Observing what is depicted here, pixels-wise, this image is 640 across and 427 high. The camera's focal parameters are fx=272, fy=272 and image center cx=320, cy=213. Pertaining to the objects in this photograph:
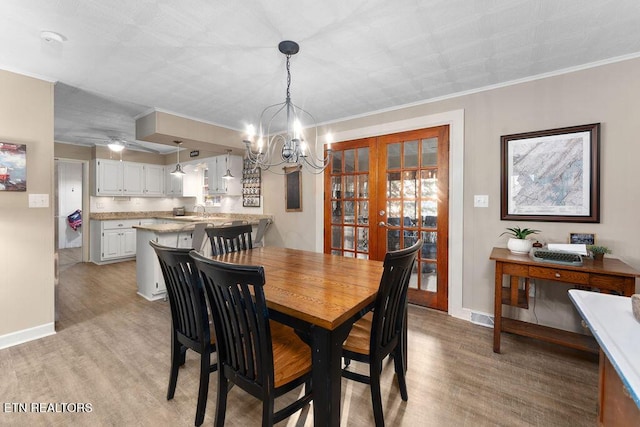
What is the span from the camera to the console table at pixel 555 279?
1818 millimetres

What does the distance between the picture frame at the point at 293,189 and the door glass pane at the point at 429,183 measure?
1.79 m

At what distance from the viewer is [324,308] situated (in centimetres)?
124

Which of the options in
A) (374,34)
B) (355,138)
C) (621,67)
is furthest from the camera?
(355,138)

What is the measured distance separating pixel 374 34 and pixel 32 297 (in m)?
3.70

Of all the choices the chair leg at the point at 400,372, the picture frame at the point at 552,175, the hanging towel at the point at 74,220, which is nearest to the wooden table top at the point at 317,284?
the chair leg at the point at 400,372

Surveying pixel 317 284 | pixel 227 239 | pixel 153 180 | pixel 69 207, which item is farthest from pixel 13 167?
pixel 69 207

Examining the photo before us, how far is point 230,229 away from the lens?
2633 millimetres

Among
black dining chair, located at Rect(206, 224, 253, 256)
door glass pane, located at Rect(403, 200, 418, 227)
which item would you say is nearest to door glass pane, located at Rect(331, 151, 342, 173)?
door glass pane, located at Rect(403, 200, 418, 227)

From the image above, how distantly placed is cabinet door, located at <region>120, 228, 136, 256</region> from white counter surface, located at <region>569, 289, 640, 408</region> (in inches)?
266

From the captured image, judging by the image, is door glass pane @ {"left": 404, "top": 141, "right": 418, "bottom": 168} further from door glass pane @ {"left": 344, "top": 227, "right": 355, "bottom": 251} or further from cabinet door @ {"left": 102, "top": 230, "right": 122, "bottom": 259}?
cabinet door @ {"left": 102, "top": 230, "right": 122, "bottom": 259}

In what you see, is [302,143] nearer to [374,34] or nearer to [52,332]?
[374,34]

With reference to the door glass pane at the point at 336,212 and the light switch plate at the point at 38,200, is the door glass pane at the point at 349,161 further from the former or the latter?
the light switch plate at the point at 38,200

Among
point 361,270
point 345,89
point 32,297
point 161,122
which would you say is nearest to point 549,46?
point 345,89

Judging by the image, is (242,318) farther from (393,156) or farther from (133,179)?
(133,179)
